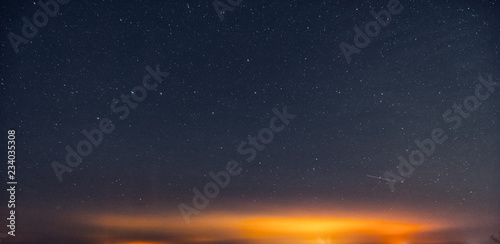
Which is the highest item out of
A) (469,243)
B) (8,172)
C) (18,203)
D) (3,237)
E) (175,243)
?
(175,243)

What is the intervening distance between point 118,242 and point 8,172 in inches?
156

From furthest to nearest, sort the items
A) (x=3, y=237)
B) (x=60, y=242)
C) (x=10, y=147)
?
(x=60, y=242) < (x=3, y=237) < (x=10, y=147)

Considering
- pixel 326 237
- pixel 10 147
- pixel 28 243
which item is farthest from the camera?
pixel 326 237

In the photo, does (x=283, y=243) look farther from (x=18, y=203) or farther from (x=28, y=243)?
(x=18, y=203)

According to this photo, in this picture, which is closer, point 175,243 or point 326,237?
point 326,237

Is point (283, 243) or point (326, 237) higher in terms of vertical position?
point (283, 243)

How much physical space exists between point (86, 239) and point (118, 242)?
52.9 inches

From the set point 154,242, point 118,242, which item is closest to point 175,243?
point 154,242

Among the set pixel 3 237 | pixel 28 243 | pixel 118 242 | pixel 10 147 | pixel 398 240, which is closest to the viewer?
pixel 10 147

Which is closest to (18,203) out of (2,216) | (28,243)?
(2,216)

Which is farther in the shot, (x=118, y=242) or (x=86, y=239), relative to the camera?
(x=118, y=242)

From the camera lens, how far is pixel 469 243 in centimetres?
757

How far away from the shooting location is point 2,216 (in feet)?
8.50

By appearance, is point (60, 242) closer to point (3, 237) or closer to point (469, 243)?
point (3, 237)
